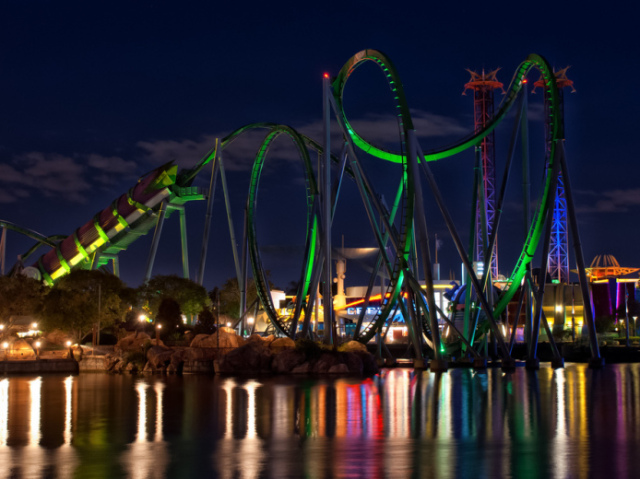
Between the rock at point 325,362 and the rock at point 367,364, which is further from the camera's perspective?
the rock at point 367,364

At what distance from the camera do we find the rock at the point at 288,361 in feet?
132

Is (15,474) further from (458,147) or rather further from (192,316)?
(192,316)

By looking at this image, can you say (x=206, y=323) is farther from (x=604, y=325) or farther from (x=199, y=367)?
(x=604, y=325)

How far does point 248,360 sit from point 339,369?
4889mm

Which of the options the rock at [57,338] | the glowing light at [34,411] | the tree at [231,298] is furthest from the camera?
the tree at [231,298]

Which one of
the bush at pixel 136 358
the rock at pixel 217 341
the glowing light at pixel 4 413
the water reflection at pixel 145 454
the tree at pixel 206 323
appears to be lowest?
the water reflection at pixel 145 454

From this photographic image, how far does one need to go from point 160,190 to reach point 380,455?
4621cm

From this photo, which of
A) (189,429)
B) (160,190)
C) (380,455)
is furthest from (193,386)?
(160,190)

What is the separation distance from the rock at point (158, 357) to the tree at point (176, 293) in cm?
1821

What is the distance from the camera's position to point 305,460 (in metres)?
15.0

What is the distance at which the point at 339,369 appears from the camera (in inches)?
1538

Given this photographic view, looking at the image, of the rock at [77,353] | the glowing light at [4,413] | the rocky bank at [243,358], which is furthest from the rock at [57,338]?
the glowing light at [4,413]

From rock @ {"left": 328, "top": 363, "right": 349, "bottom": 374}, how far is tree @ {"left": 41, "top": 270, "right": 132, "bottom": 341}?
2081 cm

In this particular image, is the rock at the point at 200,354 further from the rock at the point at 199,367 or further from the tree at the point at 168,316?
the tree at the point at 168,316
